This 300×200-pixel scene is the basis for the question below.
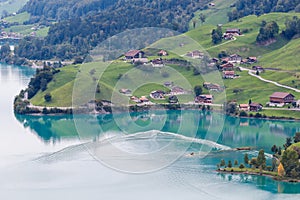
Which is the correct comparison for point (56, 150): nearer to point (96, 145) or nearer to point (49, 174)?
point (96, 145)

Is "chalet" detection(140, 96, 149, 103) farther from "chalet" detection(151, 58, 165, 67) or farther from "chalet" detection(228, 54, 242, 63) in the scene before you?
"chalet" detection(228, 54, 242, 63)

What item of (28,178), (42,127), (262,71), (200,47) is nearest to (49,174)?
(28,178)

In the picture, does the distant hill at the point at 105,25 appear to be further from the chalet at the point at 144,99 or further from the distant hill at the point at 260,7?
the chalet at the point at 144,99

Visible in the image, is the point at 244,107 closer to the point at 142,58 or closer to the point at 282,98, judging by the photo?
the point at 282,98

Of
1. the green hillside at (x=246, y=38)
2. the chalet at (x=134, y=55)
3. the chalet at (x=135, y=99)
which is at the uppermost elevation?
the green hillside at (x=246, y=38)

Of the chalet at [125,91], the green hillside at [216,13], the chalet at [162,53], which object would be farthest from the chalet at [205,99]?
the green hillside at [216,13]

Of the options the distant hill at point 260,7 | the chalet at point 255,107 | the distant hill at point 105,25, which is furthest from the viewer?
the distant hill at point 105,25

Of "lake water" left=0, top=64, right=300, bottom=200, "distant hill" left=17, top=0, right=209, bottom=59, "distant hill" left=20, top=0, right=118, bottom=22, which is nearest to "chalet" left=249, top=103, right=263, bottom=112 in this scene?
"lake water" left=0, top=64, right=300, bottom=200
